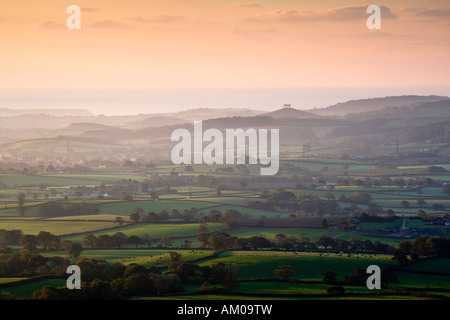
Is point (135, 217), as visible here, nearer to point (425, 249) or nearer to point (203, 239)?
point (203, 239)

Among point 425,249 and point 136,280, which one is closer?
point 136,280

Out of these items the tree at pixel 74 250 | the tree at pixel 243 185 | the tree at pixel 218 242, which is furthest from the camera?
the tree at pixel 243 185

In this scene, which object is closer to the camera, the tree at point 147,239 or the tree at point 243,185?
the tree at point 147,239

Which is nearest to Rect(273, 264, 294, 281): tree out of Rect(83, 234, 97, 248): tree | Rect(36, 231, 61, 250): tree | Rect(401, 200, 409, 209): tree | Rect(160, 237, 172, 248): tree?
Rect(160, 237, 172, 248): tree

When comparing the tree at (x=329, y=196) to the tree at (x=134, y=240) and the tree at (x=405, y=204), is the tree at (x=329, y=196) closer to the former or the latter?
the tree at (x=405, y=204)

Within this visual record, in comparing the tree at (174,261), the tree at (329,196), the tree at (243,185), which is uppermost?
the tree at (243,185)

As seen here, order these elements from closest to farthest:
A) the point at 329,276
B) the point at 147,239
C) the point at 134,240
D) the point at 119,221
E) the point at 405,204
Answer: the point at 329,276, the point at 134,240, the point at 147,239, the point at 119,221, the point at 405,204

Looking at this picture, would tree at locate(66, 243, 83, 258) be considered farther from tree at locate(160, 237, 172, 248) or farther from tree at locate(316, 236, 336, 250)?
tree at locate(316, 236, 336, 250)

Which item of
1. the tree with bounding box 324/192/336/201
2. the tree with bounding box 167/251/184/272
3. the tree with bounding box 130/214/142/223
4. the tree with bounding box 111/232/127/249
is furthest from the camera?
the tree with bounding box 324/192/336/201

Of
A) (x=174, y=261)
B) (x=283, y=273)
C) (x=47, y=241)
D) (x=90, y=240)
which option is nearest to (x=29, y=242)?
(x=47, y=241)

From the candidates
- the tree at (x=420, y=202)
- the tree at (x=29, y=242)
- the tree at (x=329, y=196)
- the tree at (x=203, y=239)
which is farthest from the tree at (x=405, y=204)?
the tree at (x=29, y=242)

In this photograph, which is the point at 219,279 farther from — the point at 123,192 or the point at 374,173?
the point at 374,173

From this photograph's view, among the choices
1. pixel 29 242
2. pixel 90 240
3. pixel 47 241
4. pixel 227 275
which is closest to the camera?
pixel 227 275
